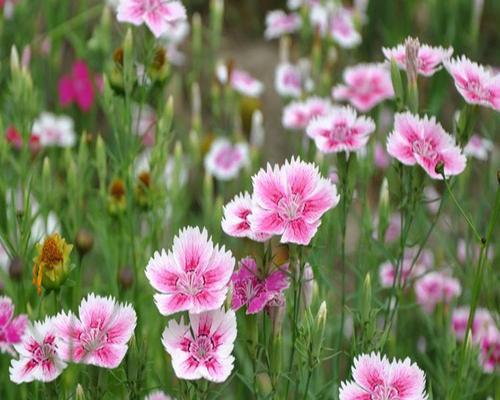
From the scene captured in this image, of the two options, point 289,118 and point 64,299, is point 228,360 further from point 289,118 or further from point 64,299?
point 289,118

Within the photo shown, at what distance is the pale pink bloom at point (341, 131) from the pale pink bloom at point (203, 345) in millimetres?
445

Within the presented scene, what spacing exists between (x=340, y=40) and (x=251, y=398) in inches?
43.0

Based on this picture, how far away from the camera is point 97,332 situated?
119cm

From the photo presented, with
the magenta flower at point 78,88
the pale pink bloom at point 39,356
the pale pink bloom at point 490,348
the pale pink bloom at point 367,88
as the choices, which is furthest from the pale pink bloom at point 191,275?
the magenta flower at point 78,88

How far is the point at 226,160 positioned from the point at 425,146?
1309mm

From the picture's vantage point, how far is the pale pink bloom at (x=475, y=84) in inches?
55.9

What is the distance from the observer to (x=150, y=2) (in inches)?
65.4

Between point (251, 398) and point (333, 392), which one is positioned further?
point (251, 398)

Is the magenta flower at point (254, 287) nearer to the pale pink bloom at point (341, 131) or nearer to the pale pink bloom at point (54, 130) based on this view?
the pale pink bloom at point (341, 131)

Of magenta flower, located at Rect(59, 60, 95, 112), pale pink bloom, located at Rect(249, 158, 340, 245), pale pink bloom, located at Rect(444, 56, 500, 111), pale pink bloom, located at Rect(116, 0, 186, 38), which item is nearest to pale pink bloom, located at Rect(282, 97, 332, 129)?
pale pink bloom, located at Rect(116, 0, 186, 38)

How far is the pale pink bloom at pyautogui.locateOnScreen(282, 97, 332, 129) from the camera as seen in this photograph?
7.52ft

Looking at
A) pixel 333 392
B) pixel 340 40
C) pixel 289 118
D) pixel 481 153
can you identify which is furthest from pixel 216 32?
pixel 333 392

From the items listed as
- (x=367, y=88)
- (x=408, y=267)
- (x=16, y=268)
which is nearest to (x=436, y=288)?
(x=408, y=267)

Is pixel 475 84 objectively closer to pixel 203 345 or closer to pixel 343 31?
pixel 203 345
